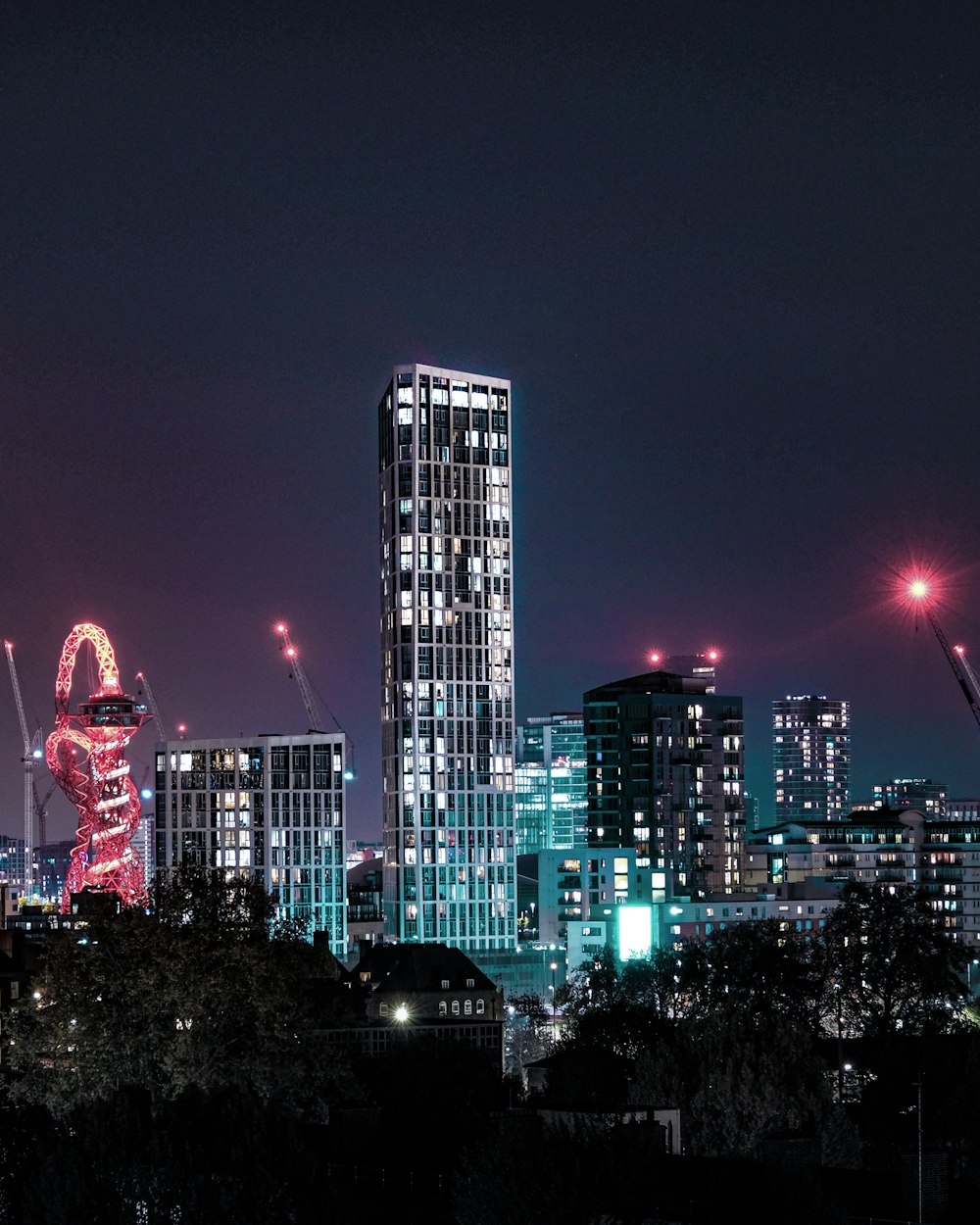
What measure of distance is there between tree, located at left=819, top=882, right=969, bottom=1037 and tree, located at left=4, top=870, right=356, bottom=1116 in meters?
64.9

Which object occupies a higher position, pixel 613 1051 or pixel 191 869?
pixel 191 869

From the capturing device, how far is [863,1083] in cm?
12938

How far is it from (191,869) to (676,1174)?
48671mm

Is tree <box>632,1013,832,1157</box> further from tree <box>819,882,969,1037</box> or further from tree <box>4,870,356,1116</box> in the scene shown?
tree <box>819,882,969,1037</box>

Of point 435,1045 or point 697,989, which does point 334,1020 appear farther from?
point 697,989

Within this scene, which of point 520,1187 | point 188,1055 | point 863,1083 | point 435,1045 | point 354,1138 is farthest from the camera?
point 435,1045

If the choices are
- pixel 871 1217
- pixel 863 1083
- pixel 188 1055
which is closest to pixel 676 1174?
pixel 871 1217

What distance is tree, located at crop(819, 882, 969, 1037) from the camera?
161375 millimetres

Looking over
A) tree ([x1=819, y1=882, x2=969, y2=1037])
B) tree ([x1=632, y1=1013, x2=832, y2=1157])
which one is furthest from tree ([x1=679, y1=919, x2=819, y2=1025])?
tree ([x1=632, y1=1013, x2=832, y2=1157])

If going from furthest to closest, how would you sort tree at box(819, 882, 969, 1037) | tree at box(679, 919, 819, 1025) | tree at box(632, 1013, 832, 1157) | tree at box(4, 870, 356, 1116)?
1. tree at box(679, 919, 819, 1025)
2. tree at box(819, 882, 969, 1037)
3. tree at box(4, 870, 356, 1116)
4. tree at box(632, 1013, 832, 1157)

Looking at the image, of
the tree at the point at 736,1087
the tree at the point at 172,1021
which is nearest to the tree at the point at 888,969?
the tree at the point at 736,1087

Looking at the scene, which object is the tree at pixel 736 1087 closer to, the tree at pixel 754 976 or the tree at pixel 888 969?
the tree at pixel 754 976

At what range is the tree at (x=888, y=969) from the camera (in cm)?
16138

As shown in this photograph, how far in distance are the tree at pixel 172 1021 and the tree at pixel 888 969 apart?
64.9 meters
